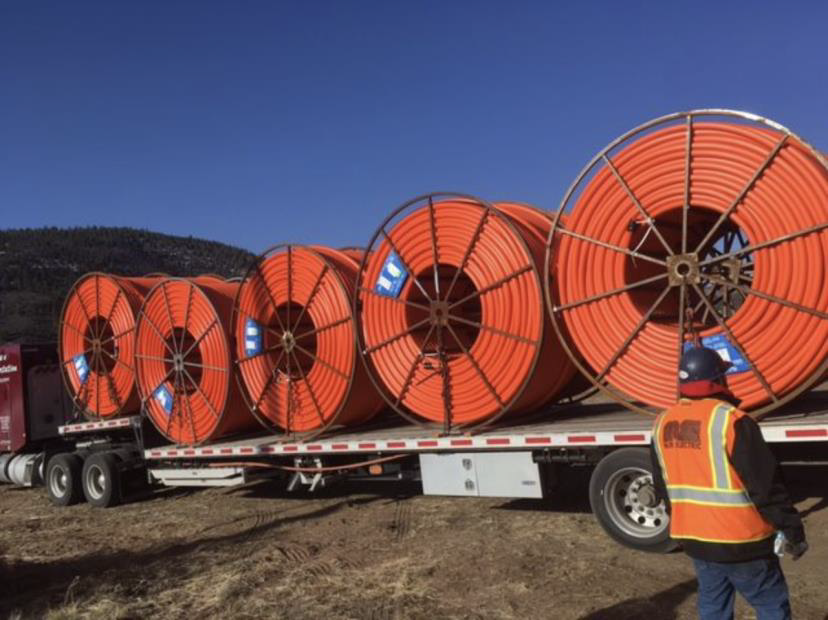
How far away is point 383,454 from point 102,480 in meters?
5.18

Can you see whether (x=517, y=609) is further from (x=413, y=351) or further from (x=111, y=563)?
(x=111, y=563)

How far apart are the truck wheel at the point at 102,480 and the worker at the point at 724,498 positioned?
9245 mm

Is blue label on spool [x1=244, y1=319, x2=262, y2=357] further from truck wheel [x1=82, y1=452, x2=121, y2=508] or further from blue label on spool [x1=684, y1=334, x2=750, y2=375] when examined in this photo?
blue label on spool [x1=684, y1=334, x2=750, y2=375]

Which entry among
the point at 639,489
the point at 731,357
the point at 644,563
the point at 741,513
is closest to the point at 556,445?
the point at 639,489

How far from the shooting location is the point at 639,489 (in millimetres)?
6141

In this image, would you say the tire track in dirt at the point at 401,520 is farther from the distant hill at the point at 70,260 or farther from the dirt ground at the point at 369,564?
the distant hill at the point at 70,260

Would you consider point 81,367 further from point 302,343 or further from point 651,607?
point 651,607

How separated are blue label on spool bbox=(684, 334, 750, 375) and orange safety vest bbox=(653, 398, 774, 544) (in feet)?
8.86

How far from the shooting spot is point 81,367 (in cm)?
1248

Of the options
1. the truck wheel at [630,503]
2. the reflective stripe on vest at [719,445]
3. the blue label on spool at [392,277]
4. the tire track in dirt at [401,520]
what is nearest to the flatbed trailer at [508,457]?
the truck wheel at [630,503]

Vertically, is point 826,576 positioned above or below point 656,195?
below

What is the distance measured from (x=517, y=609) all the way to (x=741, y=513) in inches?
96.7

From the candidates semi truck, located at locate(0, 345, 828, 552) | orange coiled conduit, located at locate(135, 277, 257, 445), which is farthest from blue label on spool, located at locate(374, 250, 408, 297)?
orange coiled conduit, located at locate(135, 277, 257, 445)

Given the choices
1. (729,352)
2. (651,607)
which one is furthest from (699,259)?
(651,607)
